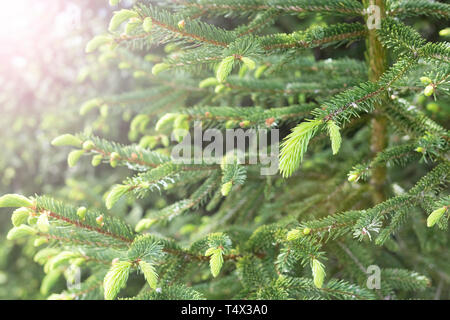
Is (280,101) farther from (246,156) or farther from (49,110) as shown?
(49,110)

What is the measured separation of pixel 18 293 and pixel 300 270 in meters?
3.04

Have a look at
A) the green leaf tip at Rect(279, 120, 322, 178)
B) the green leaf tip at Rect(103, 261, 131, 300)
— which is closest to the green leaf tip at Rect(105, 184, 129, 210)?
the green leaf tip at Rect(103, 261, 131, 300)

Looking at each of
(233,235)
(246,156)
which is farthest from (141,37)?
(233,235)

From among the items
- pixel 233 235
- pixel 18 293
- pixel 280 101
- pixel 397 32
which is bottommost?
pixel 18 293

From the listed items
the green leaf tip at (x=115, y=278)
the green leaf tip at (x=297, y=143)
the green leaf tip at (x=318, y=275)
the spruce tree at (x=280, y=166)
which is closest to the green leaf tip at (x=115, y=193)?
the spruce tree at (x=280, y=166)

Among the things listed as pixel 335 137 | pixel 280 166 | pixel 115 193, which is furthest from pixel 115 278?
A: pixel 335 137

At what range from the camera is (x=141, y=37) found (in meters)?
1.33

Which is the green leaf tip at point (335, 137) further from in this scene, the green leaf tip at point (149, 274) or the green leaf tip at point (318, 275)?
the green leaf tip at point (149, 274)

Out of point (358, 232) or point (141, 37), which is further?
point (141, 37)

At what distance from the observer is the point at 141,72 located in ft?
7.43

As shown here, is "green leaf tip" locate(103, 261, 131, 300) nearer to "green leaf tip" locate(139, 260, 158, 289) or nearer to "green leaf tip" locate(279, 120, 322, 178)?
"green leaf tip" locate(139, 260, 158, 289)
